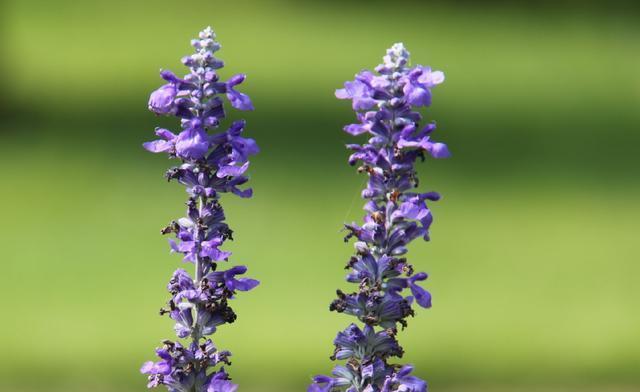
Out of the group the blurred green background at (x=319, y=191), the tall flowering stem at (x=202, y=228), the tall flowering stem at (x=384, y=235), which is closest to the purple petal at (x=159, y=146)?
the tall flowering stem at (x=202, y=228)

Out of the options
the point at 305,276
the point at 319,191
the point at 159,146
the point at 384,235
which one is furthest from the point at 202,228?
the point at 319,191

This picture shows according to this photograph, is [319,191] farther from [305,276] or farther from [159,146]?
[159,146]

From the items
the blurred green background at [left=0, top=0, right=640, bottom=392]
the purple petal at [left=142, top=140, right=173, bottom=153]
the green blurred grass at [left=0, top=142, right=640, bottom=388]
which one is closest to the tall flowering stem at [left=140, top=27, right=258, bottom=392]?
the purple petal at [left=142, top=140, right=173, bottom=153]

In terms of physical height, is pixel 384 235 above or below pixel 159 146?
below

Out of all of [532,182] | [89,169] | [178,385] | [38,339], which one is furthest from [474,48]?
[178,385]

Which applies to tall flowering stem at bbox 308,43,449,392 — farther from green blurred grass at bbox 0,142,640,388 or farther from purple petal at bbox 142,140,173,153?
green blurred grass at bbox 0,142,640,388
